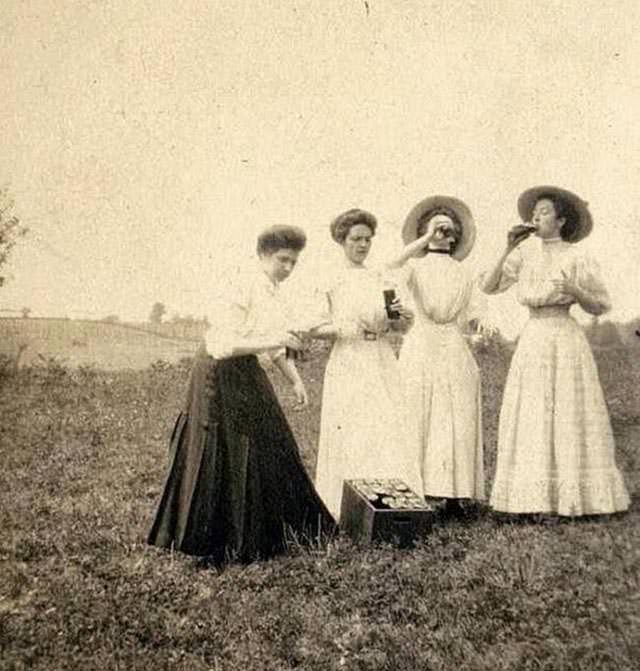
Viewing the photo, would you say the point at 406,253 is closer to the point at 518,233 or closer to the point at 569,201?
the point at 518,233

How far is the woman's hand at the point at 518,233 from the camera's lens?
13.3ft

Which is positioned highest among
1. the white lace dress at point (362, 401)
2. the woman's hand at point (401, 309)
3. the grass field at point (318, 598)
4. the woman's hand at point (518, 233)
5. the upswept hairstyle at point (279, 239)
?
the woman's hand at point (518, 233)

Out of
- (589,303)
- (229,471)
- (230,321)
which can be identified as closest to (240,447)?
(229,471)

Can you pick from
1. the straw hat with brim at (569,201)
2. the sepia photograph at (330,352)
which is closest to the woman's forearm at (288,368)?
the sepia photograph at (330,352)

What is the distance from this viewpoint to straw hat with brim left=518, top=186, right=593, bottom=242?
4133mm

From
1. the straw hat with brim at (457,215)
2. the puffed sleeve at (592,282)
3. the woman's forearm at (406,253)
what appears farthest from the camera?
the straw hat with brim at (457,215)

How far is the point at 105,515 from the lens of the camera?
14.2 feet

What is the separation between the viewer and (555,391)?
413cm

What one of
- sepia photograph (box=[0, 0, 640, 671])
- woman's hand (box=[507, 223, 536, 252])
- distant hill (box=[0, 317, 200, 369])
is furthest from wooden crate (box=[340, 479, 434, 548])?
distant hill (box=[0, 317, 200, 369])

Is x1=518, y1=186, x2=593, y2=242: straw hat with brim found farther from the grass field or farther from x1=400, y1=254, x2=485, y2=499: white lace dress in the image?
the grass field

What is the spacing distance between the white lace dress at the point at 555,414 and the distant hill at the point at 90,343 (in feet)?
10.4

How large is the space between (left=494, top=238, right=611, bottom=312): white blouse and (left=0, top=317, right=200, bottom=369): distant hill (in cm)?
313

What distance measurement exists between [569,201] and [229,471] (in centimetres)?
238

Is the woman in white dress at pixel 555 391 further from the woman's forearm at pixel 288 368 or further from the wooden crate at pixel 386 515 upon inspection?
the woman's forearm at pixel 288 368
